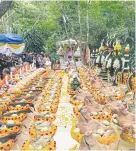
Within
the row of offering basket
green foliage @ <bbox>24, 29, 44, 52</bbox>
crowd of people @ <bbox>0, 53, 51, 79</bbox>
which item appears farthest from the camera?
green foliage @ <bbox>24, 29, 44, 52</bbox>

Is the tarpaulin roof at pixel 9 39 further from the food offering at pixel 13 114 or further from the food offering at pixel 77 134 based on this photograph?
the food offering at pixel 77 134

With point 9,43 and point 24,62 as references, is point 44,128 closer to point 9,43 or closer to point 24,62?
point 9,43

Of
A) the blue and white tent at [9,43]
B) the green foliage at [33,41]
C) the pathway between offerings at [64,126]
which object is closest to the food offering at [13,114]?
the pathway between offerings at [64,126]

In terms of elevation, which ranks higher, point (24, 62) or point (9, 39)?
point (9, 39)

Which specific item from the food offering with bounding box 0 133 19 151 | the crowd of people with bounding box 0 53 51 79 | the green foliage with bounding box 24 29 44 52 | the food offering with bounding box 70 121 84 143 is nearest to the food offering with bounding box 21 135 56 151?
the food offering with bounding box 0 133 19 151

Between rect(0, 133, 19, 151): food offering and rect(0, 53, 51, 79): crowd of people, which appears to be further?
rect(0, 53, 51, 79): crowd of people

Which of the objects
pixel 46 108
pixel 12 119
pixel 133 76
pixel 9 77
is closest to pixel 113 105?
pixel 46 108

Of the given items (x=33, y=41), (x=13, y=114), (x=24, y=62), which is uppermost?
(x=33, y=41)

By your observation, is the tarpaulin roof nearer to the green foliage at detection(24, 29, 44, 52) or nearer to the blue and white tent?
the blue and white tent

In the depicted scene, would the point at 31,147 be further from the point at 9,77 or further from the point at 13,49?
the point at 9,77

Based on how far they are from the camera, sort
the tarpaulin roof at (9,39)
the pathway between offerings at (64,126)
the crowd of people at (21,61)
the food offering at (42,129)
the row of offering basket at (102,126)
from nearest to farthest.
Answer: the row of offering basket at (102,126), the food offering at (42,129), the pathway between offerings at (64,126), the tarpaulin roof at (9,39), the crowd of people at (21,61)

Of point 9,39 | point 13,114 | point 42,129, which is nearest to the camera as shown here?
point 42,129

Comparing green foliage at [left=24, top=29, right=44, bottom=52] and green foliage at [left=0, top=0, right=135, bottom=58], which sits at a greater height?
green foliage at [left=0, top=0, right=135, bottom=58]

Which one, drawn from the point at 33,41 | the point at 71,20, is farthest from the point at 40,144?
the point at 33,41
